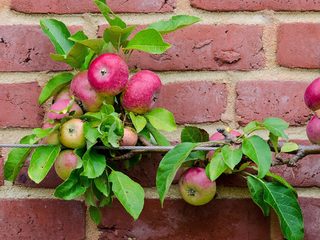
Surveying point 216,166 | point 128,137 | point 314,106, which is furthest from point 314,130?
point 128,137

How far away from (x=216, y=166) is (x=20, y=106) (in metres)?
0.32

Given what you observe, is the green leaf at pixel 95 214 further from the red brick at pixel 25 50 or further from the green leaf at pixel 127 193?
the red brick at pixel 25 50

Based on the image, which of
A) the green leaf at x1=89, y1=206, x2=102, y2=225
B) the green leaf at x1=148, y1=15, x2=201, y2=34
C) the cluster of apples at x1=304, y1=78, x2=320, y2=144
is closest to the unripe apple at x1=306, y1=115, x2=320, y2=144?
the cluster of apples at x1=304, y1=78, x2=320, y2=144

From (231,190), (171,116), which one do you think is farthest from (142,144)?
(231,190)

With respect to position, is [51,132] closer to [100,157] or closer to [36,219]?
[100,157]

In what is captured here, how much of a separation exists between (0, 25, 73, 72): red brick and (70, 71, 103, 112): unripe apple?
109mm

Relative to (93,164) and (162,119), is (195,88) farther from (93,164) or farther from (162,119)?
(93,164)

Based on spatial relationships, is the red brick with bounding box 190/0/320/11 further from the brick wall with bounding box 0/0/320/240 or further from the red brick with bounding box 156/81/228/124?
the red brick with bounding box 156/81/228/124

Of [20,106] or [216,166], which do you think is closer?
[216,166]

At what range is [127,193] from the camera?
82 cm

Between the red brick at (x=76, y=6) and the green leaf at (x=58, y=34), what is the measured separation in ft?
0.23

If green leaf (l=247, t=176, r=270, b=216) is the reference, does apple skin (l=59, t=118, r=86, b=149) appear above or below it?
above

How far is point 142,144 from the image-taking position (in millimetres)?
868

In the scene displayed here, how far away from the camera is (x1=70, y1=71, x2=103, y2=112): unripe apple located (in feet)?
2.80
